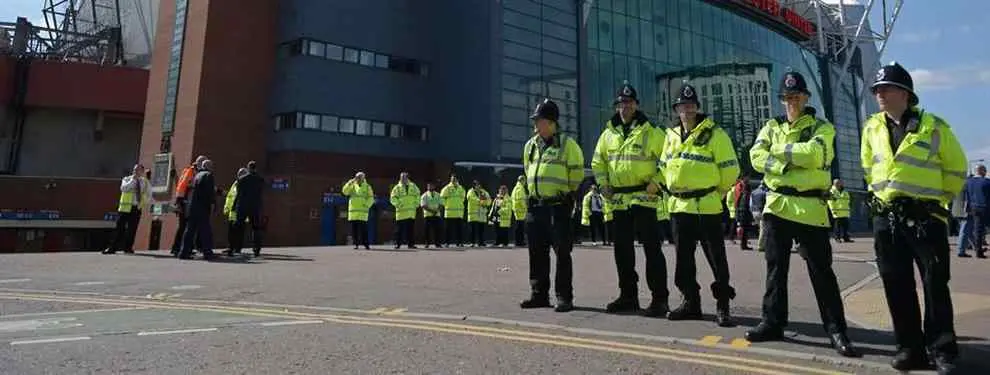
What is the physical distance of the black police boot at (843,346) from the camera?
3.81 meters

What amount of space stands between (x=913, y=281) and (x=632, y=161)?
2.32m

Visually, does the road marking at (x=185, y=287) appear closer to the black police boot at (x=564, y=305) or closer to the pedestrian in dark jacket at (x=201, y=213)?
the pedestrian in dark jacket at (x=201, y=213)

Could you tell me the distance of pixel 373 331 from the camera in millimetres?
4648

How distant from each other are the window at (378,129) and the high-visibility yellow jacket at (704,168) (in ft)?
83.9

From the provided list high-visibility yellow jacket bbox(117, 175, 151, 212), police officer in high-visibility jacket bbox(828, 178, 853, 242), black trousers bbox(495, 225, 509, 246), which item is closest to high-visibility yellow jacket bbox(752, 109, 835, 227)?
high-visibility yellow jacket bbox(117, 175, 151, 212)

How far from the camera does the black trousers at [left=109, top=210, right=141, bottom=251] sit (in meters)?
12.5

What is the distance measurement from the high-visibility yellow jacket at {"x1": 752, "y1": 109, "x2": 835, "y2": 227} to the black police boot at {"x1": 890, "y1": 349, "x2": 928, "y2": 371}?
3.20 feet

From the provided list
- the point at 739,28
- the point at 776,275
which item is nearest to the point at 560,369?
the point at 776,275

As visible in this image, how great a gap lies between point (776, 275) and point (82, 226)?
3419 centimetres

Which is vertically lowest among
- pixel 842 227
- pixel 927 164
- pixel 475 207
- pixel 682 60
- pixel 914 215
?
pixel 914 215

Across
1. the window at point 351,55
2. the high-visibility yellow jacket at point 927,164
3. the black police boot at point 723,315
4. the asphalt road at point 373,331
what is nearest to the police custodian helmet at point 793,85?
the high-visibility yellow jacket at point 927,164

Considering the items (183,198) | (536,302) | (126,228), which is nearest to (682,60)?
(183,198)

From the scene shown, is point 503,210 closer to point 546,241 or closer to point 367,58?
point 546,241

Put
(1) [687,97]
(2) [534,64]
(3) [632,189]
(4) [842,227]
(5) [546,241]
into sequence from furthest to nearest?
1. (2) [534,64]
2. (4) [842,227]
3. (5) [546,241]
4. (3) [632,189]
5. (1) [687,97]
